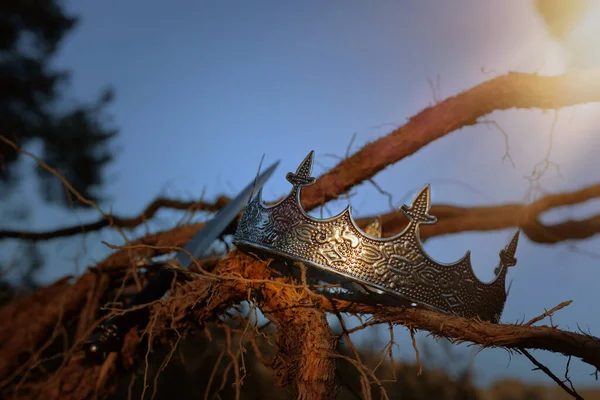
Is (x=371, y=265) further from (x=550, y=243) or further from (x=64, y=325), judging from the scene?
(x=64, y=325)

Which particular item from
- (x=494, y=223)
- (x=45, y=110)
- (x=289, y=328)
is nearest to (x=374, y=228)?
(x=494, y=223)

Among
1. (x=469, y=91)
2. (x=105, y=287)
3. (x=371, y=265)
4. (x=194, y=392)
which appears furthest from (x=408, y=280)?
(x=194, y=392)

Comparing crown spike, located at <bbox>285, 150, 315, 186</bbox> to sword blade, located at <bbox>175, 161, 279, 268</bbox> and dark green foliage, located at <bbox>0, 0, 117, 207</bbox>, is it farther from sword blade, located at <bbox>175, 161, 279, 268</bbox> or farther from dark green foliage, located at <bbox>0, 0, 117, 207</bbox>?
dark green foliage, located at <bbox>0, 0, 117, 207</bbox>

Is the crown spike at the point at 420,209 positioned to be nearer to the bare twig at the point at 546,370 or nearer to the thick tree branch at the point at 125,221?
the bare twig at the point at 546,370

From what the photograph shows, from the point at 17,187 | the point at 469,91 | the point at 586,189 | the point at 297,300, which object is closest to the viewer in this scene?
the point at 297,300

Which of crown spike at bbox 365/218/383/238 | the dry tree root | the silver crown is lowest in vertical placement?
the dry tree root

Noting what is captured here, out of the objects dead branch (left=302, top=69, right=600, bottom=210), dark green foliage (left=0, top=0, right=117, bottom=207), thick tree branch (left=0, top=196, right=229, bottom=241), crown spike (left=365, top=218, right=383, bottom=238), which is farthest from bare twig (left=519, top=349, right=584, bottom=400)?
dark green foliage (left=0, top=0, right=117, bottom=207)
